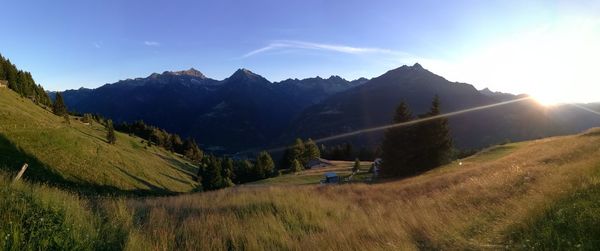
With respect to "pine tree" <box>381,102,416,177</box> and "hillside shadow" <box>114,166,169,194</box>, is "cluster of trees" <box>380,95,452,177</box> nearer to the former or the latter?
"pine tree" <box>381,102,416,177</box>

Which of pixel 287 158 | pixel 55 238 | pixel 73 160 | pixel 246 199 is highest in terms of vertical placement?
pixel 55 238

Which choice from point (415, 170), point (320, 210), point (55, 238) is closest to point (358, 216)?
point (320, 210)

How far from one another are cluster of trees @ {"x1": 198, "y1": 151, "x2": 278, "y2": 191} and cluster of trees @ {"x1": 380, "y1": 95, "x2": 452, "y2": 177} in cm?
4309

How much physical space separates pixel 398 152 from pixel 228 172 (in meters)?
66.2

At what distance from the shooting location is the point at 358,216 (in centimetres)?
1063

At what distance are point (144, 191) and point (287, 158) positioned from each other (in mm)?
55363

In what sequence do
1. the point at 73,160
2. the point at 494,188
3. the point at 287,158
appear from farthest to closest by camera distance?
the point at 287,158, the point at 73,160, the point at 494,188

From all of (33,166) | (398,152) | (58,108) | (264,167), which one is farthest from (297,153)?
(33,166)

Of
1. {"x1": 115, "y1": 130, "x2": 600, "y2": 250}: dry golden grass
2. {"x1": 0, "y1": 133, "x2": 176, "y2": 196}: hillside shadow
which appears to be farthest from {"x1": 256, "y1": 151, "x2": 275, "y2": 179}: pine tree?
{"x1": 115, "y1": 130, "x2": 600, "y2": 250}: dry golden grass

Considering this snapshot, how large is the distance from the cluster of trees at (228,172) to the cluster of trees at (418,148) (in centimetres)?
4309

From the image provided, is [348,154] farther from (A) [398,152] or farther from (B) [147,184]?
(A) [398,152]

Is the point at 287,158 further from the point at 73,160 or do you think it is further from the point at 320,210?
the point at 320,210

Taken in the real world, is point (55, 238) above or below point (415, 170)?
above

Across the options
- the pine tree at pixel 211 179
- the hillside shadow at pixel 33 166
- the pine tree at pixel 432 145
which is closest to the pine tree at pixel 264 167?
the pine tree at pixel 211 179
